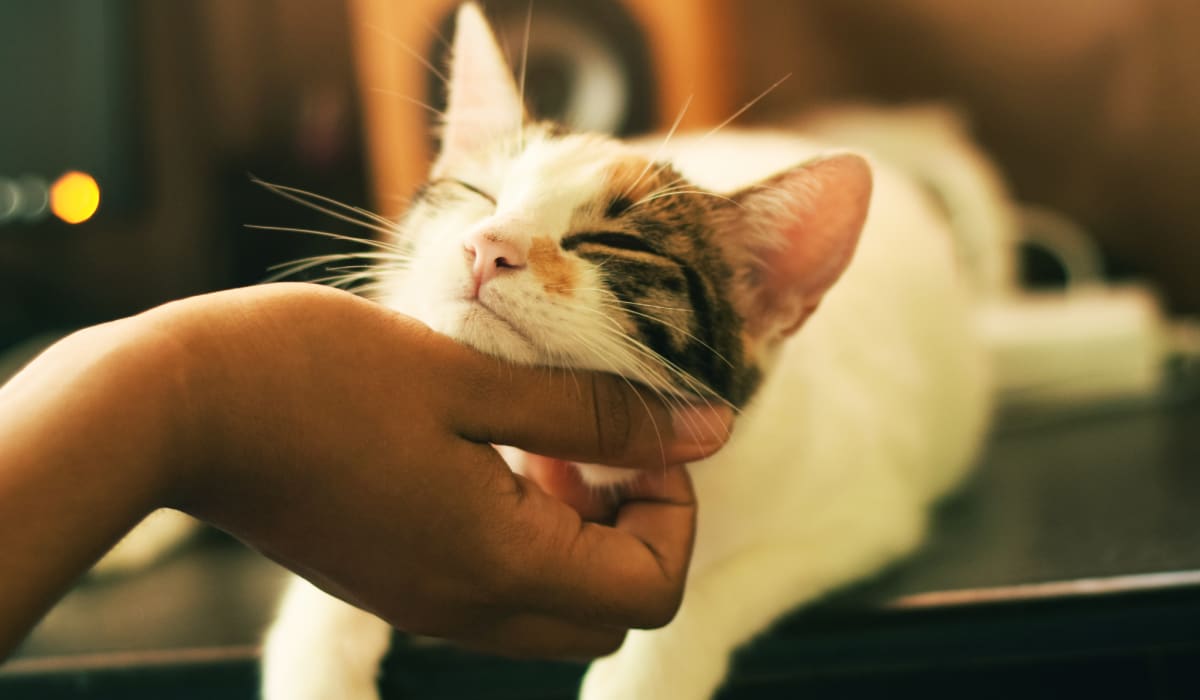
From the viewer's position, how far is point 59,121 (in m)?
1.46

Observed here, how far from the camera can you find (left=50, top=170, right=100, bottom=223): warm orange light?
147cm

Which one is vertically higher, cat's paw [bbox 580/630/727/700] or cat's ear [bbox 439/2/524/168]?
cat's ear [bbox 439/2/524/168]

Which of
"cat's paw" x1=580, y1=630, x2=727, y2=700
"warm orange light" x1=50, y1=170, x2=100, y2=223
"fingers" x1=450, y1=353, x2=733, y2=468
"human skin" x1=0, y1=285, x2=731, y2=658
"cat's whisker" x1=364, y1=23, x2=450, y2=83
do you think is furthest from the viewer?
"warm orange light" x1=50, y1=170, x2=100, y2=223

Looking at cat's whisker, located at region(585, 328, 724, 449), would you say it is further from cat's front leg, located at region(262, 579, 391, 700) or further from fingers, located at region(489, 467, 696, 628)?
cat's front leg, located at region(262, 579, 391, 700)

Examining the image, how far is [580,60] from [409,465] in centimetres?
120

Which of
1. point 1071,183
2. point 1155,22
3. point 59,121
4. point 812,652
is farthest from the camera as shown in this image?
point 1071,183

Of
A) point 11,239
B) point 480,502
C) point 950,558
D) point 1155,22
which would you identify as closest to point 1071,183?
point 1155,22

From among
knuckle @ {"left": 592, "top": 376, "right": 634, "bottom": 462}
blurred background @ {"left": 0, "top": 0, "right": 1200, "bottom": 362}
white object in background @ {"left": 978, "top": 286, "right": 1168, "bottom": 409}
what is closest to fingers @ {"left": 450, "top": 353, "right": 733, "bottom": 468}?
knuckle @ {"left": 592, "top": 376, "right": 634, "bottom": 462}

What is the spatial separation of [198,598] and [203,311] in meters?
0.62

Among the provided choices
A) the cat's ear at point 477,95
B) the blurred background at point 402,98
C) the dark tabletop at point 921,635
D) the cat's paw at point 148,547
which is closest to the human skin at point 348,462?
the dark tabletop at point 921,635

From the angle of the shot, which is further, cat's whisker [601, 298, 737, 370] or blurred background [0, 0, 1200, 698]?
blurred background [0, 0, 1200, 698]

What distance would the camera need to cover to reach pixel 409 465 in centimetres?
50

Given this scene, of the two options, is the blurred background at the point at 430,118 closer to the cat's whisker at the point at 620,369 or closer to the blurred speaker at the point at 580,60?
the blurred speaker at the point at 580,60

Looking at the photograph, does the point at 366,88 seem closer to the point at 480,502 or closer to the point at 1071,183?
the point at 480,502
